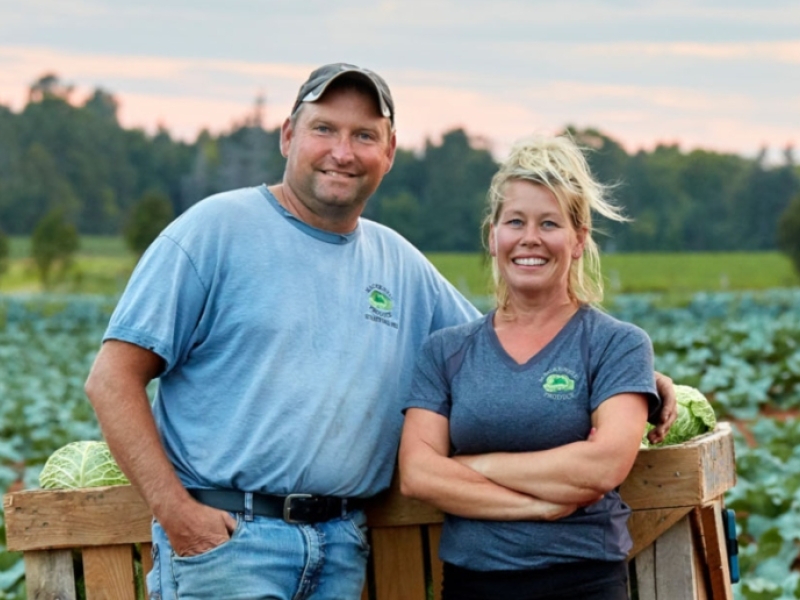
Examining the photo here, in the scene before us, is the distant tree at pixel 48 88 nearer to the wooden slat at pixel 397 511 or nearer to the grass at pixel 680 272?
the grass at pixel 680 272

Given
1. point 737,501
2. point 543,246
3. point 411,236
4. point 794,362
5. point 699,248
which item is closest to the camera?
point 543,246

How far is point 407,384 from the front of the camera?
388 centimetres

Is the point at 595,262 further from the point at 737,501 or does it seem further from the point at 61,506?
the point at 737,501

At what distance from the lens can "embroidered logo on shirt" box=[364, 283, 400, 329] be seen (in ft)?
A: 12.5

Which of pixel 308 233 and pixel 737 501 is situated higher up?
pixel 308 233

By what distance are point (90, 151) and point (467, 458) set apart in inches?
4289

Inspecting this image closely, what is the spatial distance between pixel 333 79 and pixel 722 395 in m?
12.0

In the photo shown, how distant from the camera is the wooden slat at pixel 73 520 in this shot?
3.94 m

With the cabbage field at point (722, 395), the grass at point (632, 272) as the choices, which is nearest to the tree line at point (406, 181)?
the grass at point (632, 272)

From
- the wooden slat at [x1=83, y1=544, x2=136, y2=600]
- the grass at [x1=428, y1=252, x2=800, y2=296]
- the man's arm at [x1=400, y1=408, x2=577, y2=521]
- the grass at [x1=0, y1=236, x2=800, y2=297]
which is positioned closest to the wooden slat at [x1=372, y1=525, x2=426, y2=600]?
the man's arm at [x1=400, y1=408, x2=577, y2=521]

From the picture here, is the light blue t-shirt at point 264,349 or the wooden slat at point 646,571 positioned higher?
the light blue t-shirt at point 264,349

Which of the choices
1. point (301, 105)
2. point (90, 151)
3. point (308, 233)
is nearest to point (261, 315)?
point (308, 233)

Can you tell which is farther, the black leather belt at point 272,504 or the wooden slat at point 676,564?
the wooden slat at point 676,564

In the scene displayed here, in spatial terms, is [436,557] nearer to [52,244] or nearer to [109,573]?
[109,573]
